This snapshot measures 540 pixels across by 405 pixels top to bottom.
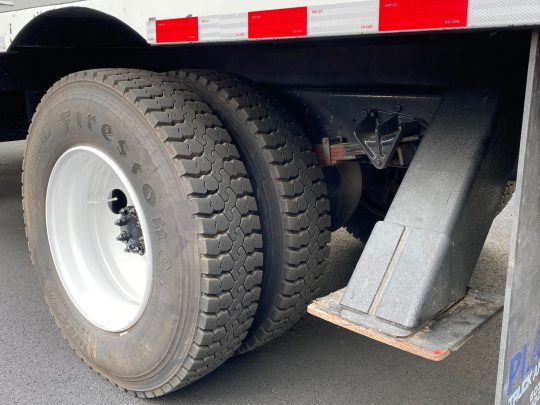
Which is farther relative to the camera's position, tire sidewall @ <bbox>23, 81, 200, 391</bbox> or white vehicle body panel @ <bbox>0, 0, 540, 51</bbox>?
tire sidewall @ <bbox>23, 81, 200, 391</bbox>

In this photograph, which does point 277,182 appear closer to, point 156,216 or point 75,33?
point 156,216

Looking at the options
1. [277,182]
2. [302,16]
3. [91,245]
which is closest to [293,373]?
[277,182]

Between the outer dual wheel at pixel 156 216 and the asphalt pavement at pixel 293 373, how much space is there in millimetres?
169

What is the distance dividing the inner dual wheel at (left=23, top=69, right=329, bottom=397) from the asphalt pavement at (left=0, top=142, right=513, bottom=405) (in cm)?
16

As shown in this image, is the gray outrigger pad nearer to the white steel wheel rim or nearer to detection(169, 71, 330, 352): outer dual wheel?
detection(169, 71, 330, 352): outer dual wheel

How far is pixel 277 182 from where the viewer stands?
81.7 inches

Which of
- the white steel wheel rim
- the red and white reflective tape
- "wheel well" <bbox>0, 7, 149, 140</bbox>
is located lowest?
the white steel wheel rim

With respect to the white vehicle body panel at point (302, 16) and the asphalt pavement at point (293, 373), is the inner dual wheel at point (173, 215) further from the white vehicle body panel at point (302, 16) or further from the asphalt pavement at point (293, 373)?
the white vehicle body panel at point (302, 16)

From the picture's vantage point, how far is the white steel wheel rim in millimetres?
2406

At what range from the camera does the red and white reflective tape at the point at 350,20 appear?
1129mm

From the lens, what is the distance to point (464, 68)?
1606 mm

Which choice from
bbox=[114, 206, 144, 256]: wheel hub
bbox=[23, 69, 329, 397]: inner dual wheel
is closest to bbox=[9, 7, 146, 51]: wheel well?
bbox=[23, 69, 329, 397]: inner dual wheel

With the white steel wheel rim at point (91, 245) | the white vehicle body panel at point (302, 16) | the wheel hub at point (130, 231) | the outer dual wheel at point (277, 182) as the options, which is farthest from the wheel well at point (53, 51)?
the wheel hub at point (130, 231)

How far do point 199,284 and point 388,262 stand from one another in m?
0.66
